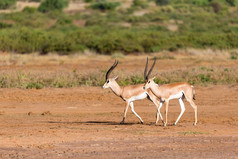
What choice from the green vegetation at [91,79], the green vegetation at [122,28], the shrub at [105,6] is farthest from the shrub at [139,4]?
the green vegetation at [91,79]

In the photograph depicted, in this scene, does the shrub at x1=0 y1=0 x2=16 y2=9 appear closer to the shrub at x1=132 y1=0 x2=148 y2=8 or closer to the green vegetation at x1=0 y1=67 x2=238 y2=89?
the shrub at x1=132 y1=0 x2=148 y2=8

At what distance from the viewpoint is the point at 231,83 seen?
75.0 feet

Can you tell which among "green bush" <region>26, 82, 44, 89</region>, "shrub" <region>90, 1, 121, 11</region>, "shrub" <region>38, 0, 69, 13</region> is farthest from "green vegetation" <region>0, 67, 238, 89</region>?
"shrub" <region>90, 1, 121, 11</region>

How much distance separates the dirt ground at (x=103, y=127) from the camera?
10.3 meters

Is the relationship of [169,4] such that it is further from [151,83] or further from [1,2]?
[151,83]

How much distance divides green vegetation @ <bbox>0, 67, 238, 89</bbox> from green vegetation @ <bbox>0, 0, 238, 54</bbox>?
17.7 metres

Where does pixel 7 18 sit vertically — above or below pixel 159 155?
below

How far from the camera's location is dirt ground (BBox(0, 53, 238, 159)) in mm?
10289

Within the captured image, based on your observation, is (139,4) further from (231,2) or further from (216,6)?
(231,2)

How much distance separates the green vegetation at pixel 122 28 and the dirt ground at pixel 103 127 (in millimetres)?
20607

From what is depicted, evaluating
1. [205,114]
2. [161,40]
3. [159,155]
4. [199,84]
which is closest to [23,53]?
[161,40]

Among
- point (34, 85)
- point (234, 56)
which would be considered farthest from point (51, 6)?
point (34, 85)

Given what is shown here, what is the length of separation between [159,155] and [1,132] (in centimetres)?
506

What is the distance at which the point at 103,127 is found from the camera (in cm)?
1392
